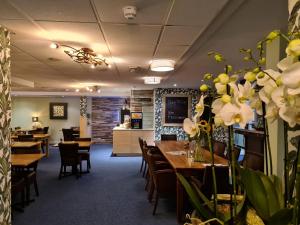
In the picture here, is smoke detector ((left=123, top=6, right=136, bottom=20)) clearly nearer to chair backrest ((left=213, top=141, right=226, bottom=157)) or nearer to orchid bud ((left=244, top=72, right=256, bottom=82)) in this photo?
orchid bud ((left=244, top=72, right=256, bottom=82))

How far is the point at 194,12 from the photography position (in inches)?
85.2

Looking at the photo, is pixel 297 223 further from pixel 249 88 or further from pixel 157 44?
pixel 157 44

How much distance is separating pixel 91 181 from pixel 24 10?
395cm

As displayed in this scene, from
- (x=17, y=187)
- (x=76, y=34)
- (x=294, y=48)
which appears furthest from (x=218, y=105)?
(x=17, y=187)

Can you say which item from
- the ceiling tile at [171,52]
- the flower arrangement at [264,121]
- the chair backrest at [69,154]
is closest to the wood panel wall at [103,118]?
the chair backrest at [69,154]

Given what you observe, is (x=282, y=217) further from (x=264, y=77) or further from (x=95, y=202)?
(x=95, y=202)

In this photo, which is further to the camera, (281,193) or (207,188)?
(207,188)

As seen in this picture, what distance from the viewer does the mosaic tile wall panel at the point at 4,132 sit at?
2201 millimetres

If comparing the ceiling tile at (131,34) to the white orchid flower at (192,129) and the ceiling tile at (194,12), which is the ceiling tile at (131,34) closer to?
the ceiling tile at (194,12)

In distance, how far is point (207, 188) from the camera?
8.92 feet

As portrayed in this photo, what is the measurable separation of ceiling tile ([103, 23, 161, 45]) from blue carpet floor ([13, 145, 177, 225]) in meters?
2.36

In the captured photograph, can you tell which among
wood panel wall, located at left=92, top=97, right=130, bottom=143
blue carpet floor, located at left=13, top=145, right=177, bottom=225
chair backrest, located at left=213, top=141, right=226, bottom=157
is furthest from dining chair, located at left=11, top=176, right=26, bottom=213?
wood panel wall, located at left=92, top=97, right=130, bottom=143

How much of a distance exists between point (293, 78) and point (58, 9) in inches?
81.6

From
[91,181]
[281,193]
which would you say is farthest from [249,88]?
[91,181]
